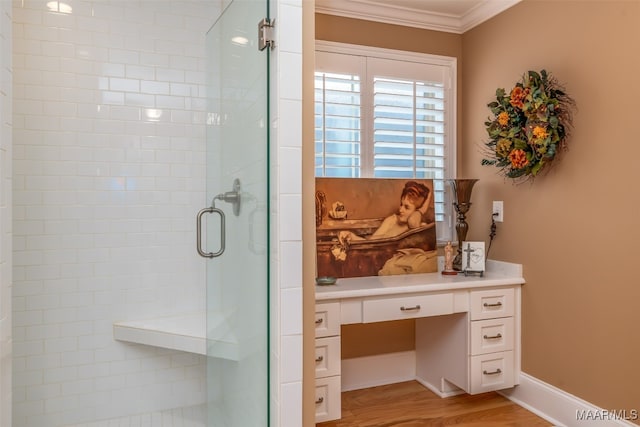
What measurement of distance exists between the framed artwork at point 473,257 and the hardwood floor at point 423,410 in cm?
81

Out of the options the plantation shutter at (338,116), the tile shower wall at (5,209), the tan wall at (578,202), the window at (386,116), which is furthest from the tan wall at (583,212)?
the tile shower wall at (5,209)

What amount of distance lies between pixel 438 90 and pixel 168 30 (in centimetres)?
183

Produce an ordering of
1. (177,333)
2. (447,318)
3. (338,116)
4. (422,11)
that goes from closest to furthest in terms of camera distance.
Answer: (177,333), (447,318), (338,116), (422,11)

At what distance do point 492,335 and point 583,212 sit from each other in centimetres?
87

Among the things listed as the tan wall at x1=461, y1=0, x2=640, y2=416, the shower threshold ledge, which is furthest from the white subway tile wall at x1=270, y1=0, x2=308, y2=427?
the tan wall at x1=461, y1=0, x2=640, y2=416

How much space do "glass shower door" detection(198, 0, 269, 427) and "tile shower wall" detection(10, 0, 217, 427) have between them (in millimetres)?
287

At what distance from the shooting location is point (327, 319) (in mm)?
2291

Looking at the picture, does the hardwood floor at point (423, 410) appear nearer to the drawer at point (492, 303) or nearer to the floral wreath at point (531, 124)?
the drawer at point (492, 303)

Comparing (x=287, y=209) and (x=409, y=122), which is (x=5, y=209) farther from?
(x=409, y=122)

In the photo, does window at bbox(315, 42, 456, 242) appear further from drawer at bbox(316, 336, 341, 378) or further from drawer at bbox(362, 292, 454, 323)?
drawer at bbox(316, 336, 341, 378)

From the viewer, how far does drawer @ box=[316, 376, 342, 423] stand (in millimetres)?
2260

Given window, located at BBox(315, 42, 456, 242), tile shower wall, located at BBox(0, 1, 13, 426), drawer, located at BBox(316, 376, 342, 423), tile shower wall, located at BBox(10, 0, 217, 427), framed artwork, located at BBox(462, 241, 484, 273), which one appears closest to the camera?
tile shower wall, located at BBox(0, 1, 13, 426)

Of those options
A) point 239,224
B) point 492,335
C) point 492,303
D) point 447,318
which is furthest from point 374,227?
point 239,224

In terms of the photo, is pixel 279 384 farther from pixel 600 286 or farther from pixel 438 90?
pixel 438 90
